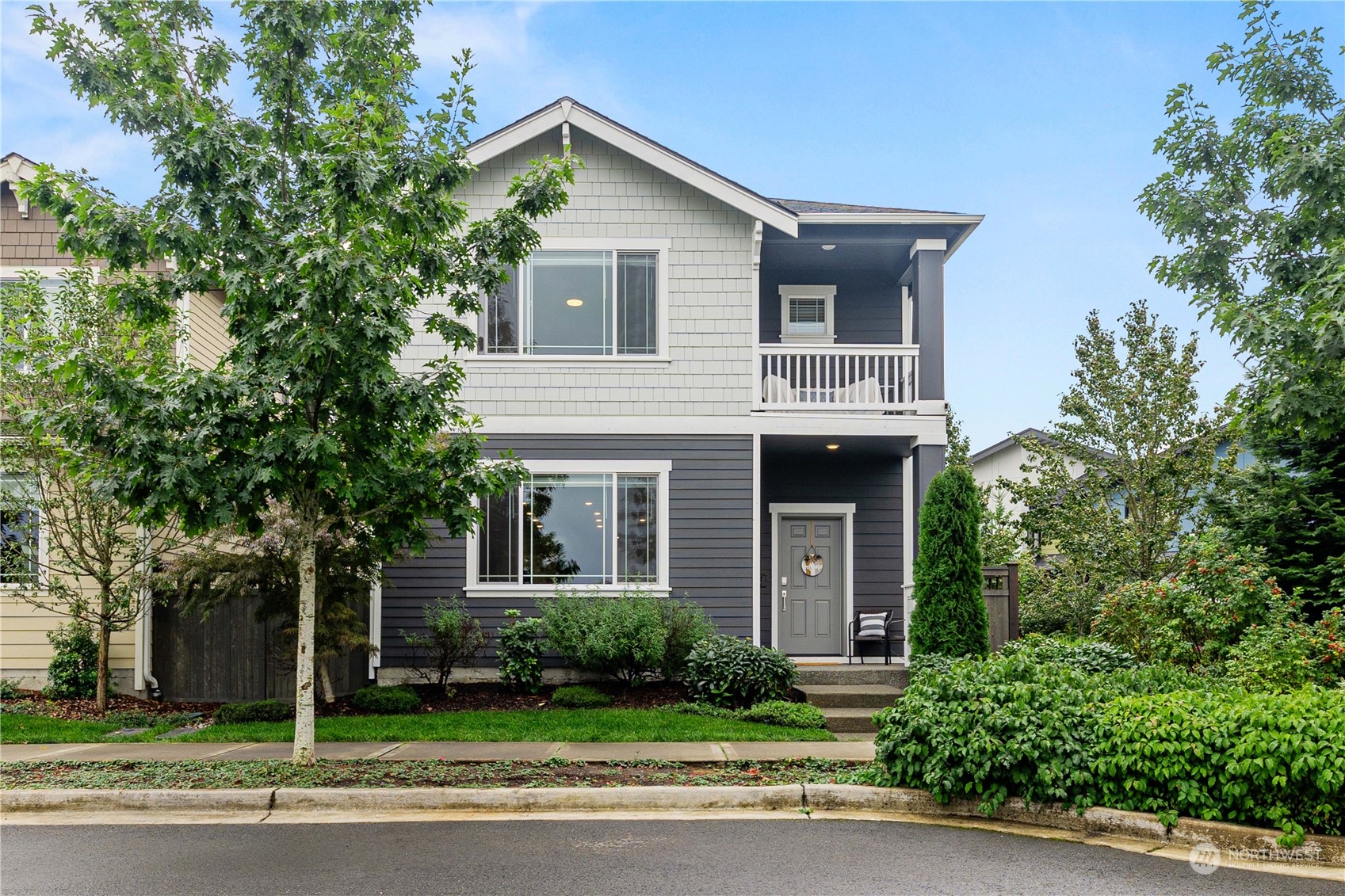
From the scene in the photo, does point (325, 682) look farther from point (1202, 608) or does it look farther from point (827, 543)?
point (1202, 608)

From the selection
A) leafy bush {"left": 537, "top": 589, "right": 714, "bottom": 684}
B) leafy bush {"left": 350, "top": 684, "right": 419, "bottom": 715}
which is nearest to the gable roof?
leafy bush {"left": 537, "top": 589, "right": 714, "bottom": 684}

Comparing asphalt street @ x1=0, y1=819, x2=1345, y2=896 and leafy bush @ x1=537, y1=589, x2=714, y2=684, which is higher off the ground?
leafy bush @ x1=537, y1=589, x2=714, y2=684

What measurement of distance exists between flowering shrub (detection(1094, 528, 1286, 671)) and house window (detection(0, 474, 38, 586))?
42.0ft

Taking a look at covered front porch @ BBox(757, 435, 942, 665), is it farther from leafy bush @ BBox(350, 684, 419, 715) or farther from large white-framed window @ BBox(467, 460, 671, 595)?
leafy bush @ BBox(350, 684, 419, 715)

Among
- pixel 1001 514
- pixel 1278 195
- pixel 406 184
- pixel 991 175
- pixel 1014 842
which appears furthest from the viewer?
pixel 1001 514

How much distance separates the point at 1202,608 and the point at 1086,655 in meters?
1.12

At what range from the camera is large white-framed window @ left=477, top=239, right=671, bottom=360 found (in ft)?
44.8

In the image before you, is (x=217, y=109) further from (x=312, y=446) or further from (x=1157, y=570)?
(x=1157, y=570)

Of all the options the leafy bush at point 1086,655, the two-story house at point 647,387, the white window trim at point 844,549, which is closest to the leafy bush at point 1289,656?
Result: the leafy bush at point 1086,655

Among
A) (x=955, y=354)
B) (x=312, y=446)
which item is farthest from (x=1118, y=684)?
(x=955, y=354)

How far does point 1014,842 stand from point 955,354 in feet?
71.2

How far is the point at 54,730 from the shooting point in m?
10.5

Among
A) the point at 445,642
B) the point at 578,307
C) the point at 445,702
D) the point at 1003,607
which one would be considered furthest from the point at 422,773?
the point at 1003,607

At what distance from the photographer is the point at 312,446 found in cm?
773
